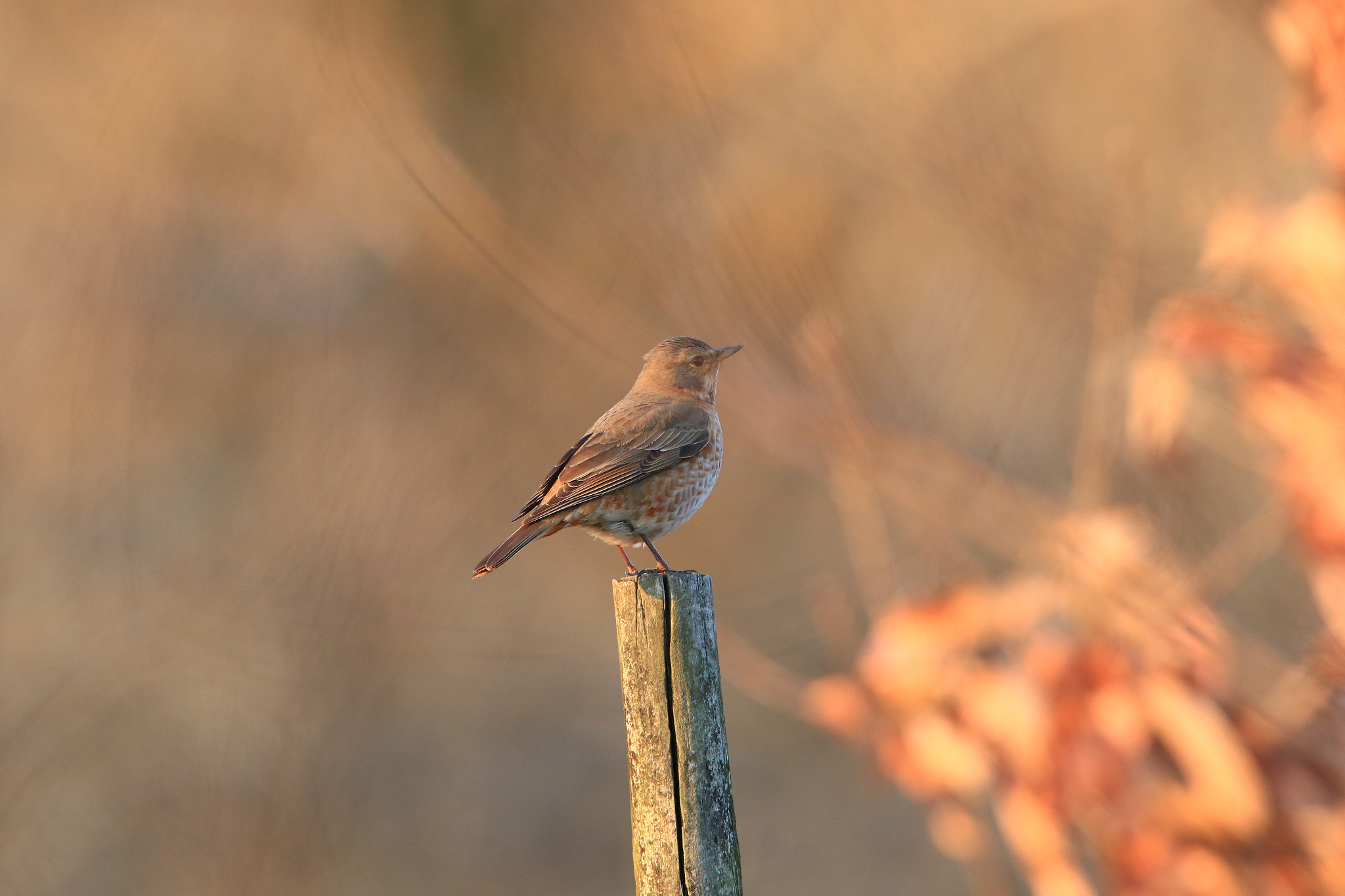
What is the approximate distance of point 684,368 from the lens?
5219mm

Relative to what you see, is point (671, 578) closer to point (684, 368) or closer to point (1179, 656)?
point (1179, 656)

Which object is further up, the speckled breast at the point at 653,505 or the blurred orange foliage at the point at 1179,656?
the speckled breast at the point at 653,505

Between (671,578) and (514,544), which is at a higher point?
(514,544)

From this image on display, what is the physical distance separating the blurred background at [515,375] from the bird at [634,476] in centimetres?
34

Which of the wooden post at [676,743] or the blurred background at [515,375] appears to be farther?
the blurred background at [515,375]

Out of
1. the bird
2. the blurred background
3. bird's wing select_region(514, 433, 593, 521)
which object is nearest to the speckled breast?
the bird

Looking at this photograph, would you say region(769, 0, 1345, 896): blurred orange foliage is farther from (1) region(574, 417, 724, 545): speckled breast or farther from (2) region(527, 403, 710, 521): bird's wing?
(2) region(527, 403, 710, 521): bird's wing

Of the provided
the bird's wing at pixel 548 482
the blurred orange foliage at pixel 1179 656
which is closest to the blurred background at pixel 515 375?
the blurred orange foliage at pixel 1179 656

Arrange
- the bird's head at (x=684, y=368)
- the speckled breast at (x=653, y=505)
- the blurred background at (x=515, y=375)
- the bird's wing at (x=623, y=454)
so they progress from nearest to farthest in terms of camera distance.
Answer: the blurred background at (x=515, y=375) < the bird's wing at (x=623, y=454) < the speckled breast at (x=653, y=505) < the bird's head at (x=684, y=368)

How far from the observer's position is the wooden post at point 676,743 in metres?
3.04

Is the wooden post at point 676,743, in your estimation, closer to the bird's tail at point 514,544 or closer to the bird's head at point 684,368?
the bird's tail at point 514,544

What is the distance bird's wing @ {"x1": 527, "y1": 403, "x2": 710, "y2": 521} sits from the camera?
168 inches

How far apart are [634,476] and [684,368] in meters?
0.92

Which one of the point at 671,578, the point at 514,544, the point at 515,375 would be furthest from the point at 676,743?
the point at 515,375
